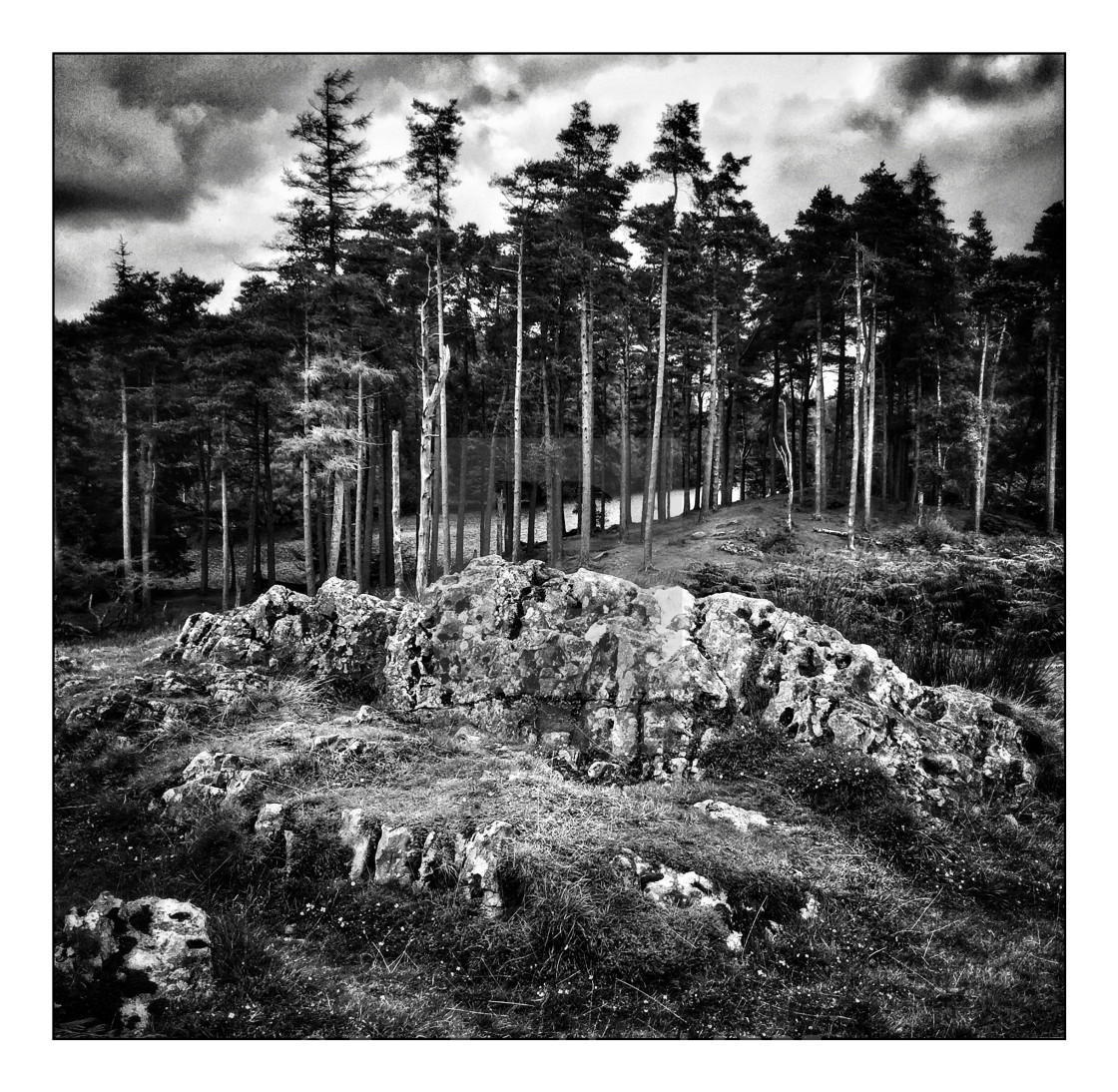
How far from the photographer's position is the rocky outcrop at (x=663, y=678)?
3350 millimetres

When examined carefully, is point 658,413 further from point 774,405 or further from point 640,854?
point 640,854

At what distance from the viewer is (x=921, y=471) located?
3.79 m

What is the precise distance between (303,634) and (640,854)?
2466mm

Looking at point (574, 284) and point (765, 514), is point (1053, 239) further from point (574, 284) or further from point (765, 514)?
point (574, 284)

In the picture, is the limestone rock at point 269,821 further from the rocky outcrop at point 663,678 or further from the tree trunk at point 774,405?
the tree trunk at point 774,405

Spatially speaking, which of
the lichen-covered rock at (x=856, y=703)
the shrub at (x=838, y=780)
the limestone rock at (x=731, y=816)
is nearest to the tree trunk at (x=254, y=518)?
the lichen-covered rock at (x=856, y=703)

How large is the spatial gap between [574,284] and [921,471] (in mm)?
2564

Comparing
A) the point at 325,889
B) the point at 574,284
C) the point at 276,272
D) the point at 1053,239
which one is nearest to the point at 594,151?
the point at 574,284

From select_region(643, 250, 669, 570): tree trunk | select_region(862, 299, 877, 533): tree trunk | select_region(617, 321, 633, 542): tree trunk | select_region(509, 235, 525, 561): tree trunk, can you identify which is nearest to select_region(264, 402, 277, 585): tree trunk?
select_region(509, 235, 525, 561): tree trunk

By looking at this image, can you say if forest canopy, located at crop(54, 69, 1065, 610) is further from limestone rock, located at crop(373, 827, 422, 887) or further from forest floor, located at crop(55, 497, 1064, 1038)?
limestone rock, located at crop(373, 827, 422, 887)

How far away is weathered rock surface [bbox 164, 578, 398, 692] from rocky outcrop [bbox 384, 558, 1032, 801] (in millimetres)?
182

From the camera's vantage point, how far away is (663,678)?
3541 mm

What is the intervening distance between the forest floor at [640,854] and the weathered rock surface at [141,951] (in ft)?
0.29

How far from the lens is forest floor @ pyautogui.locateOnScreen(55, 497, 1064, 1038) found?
2838 mm
